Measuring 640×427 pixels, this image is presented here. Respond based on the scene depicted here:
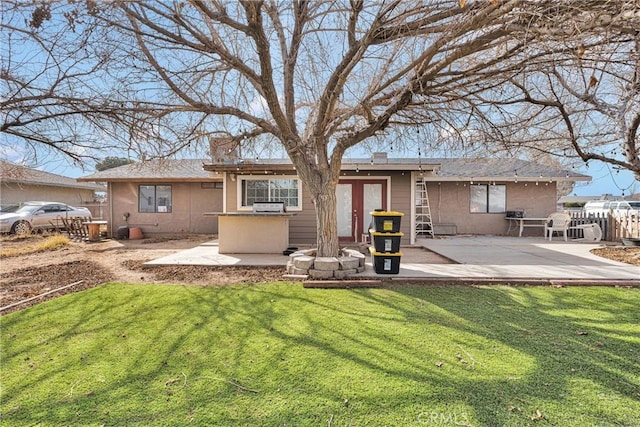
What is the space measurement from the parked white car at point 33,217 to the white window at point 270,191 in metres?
10.0

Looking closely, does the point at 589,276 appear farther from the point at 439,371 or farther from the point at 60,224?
A: the point at 60,224

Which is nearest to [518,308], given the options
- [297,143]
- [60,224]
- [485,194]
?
[297,143]

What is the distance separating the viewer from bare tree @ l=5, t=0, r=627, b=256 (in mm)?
4449

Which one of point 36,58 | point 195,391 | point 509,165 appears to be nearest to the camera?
point 195,391

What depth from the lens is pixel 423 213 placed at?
13656 millimetres

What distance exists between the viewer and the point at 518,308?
4.24 metres

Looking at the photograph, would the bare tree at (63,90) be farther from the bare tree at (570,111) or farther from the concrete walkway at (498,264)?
the bare tree at (570,111)

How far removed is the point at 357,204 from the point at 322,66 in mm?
5115

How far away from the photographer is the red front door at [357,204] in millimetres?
10469

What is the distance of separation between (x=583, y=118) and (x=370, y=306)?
741cm

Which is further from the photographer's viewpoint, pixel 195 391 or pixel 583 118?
pixel 583 118

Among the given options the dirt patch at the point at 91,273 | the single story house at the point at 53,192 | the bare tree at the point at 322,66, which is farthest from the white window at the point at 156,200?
the bare tree at the point at 322,66

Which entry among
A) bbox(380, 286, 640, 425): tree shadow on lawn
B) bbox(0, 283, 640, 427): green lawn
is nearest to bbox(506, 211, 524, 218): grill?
bbox(380, 286, 640, 425): tree shadow on lawn

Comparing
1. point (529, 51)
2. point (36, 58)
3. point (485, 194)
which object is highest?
point (529, 51)
